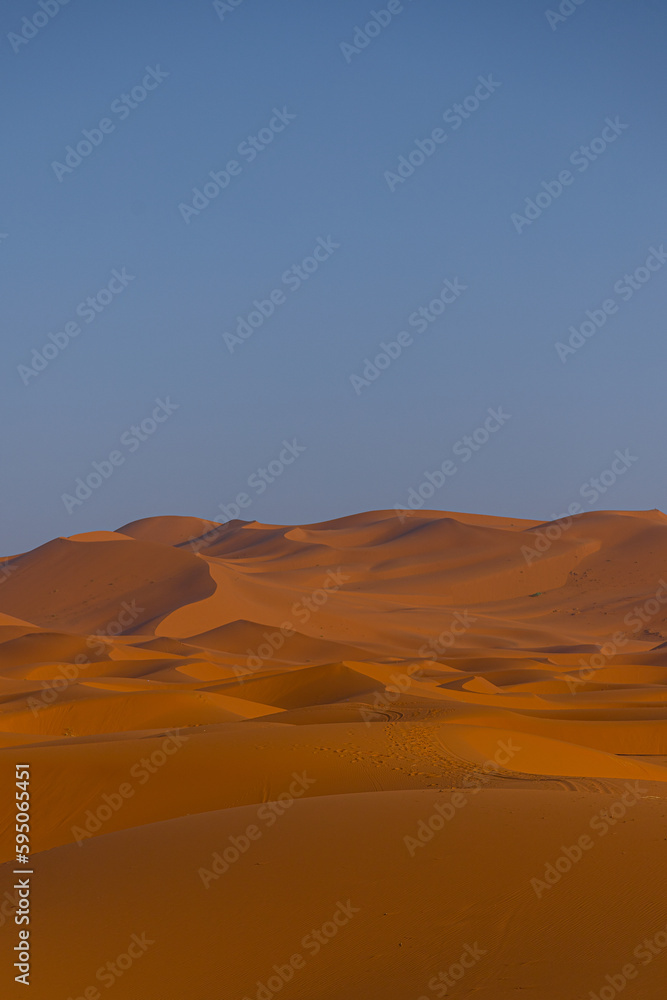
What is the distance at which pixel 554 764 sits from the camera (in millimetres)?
13781

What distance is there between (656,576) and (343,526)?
135ft

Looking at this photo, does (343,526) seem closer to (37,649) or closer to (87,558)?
(87,558)

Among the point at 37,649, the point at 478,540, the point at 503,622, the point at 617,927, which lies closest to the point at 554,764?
the point at 617,927

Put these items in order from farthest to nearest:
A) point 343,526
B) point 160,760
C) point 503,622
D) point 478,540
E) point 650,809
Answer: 1. point 343,526
2. point 478,540
3. point 503,622
4. point 160,760
5. point 650,809

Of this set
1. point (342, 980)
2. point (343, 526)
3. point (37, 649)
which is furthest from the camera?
point (343, 526)

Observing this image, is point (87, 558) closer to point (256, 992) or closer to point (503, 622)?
point (503, 622)

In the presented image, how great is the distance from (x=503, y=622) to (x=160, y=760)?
45556mm

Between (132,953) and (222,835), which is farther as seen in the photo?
(222,835)

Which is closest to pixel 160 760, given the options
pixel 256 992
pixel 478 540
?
pixel 256 992

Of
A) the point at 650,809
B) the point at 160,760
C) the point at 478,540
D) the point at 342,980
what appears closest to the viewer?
the point at 342,980

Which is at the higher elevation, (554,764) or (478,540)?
(478,540)

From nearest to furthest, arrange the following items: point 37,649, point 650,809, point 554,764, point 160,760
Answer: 1. point 650,809
2. point 160,760
3. point 554,764
4. point 37,649

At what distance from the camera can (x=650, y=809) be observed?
8.68 meters

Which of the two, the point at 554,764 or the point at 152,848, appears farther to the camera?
the point at 554,764
